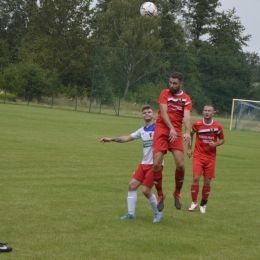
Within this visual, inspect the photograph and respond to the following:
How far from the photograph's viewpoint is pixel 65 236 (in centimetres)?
691

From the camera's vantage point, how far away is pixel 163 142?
8.10 meters

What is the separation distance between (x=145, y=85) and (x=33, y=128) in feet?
55.4

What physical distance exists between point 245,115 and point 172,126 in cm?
3021

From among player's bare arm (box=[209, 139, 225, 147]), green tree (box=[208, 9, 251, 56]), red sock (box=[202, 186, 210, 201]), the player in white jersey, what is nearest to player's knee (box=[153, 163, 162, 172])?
the player in white jersey

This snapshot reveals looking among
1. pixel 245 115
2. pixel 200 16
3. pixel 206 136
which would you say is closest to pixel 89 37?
pixel 200 16

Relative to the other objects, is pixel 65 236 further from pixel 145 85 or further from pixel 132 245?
pixel 145 85

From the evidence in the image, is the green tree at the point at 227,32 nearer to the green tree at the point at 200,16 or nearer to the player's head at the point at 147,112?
the green tree at the point at 200,16

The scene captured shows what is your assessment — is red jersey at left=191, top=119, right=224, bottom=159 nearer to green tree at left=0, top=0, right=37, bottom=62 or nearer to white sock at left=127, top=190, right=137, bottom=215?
white sock at left=127, top=190, right=137, bottom=215

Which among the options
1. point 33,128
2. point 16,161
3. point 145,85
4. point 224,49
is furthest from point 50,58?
point 16,161

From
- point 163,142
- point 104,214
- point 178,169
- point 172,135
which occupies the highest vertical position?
point 172,135

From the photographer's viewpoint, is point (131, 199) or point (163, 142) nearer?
point (163, 142)

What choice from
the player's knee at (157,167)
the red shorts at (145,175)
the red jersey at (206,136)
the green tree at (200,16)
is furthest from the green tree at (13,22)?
the player's knee at (157,167)

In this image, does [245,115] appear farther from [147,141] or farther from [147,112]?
[147,112]

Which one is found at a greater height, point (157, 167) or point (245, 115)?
point (245, 115)
